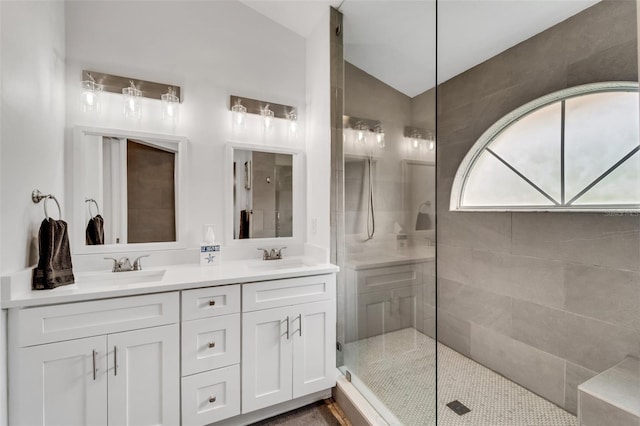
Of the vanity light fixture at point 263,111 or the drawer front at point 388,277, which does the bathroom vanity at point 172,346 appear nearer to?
the drawer front at point 388,277

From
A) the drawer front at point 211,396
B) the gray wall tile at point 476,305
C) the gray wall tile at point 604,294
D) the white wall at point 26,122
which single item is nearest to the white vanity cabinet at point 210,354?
the drawer front at point 211,396

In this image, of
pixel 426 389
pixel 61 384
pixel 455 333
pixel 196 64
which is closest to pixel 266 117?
pixel 196 64

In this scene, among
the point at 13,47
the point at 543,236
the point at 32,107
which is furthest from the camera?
the point at 543,236

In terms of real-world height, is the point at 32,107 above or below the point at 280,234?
above

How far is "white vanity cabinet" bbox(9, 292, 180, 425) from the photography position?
3.94 ft

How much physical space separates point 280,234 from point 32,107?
1.54 m

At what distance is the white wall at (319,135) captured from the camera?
80.0 inches

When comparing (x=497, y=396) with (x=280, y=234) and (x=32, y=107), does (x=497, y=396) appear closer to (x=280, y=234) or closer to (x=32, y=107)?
(x=280, y=234)

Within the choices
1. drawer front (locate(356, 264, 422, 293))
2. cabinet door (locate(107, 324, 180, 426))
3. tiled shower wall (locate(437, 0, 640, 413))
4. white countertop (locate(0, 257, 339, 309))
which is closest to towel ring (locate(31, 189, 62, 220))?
white countertop (locate(0, 257, 339, 309))

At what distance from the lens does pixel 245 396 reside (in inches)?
62.5

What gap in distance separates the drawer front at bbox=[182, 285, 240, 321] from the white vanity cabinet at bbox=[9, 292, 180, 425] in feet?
0.18

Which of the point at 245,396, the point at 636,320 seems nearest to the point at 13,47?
the point at 245,396

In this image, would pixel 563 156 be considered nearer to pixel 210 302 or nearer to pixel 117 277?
pixel 210 302

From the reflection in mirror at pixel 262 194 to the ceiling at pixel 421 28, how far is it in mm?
941
